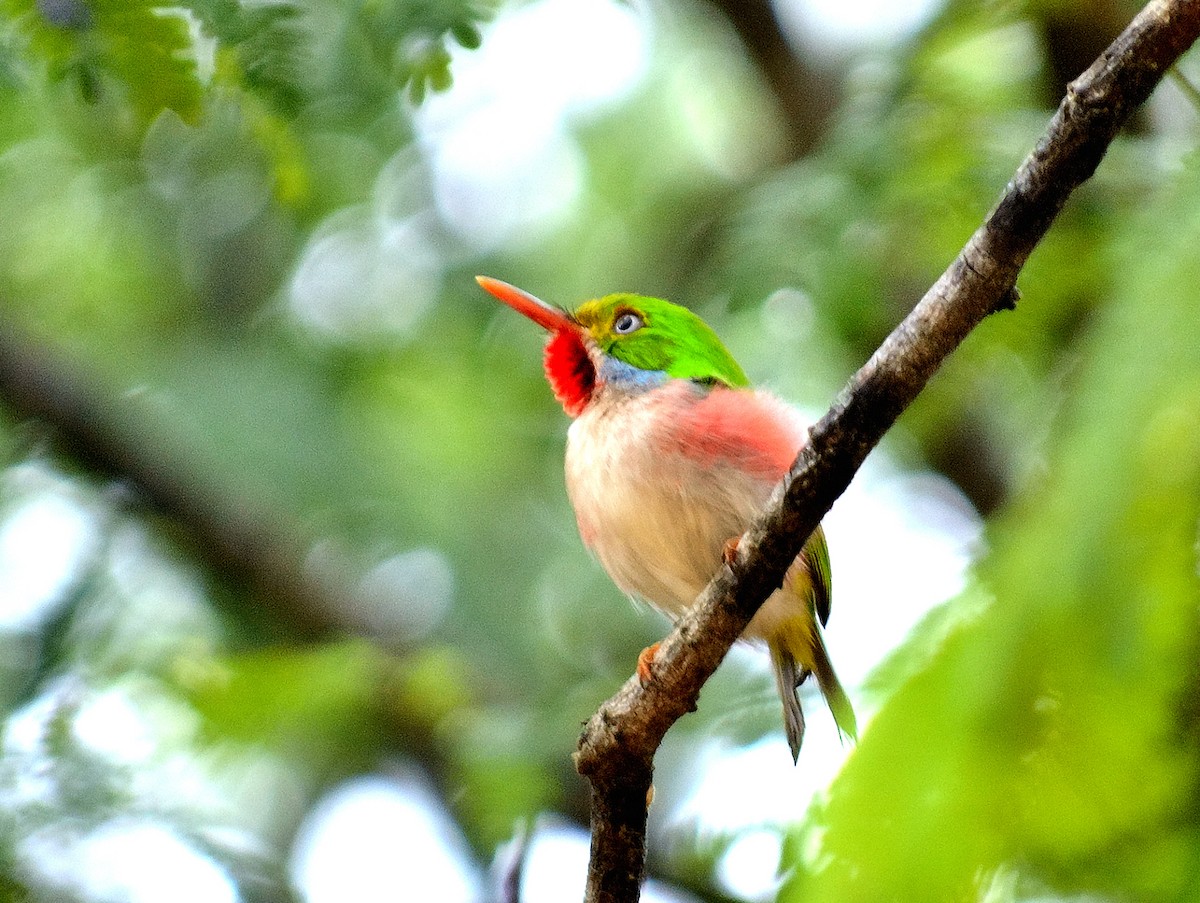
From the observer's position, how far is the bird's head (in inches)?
143

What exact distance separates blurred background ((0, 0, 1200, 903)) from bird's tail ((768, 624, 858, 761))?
0.10 m

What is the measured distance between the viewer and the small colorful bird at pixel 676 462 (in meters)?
3.31

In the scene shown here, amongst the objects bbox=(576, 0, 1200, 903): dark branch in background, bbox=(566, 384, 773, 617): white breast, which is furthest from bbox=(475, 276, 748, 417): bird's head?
bbox=(576, 0, 1200, 903): dark branch in background

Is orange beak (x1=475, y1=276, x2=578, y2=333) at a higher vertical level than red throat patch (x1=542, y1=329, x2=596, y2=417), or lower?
higher

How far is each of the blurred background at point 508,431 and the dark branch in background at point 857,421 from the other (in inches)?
6.6

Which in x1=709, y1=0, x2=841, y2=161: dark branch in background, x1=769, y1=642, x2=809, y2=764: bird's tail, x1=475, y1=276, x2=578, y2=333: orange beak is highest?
x1=475, y1=276, x2=578, y2=333: orange beak

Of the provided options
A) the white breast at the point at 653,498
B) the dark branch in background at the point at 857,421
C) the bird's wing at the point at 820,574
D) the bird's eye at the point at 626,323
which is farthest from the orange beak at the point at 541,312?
the dark branch in background at the point at 857,421

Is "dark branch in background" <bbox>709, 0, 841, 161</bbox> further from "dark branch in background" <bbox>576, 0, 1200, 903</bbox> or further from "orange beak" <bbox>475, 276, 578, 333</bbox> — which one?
"dark branch in background" <bbox>576, 0, 1200, 903</bbox>

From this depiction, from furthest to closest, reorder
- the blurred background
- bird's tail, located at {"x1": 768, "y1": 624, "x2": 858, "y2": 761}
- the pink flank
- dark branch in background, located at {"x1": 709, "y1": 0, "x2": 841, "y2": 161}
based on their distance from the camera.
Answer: dark branch in background, located at {"x1": 709, "y1": 0, "x2": 841, "y2": 161} → bird's tail, located at {"x1": 768, "y1": 624, "x2": 858, "y2": 761} → the pink flank → the blurred background

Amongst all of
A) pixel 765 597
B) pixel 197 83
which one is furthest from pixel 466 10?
pixel 765 597

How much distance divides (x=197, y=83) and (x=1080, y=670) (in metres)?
1.80

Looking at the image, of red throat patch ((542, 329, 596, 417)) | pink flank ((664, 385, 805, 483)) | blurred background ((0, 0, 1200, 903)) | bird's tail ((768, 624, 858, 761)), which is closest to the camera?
blurred background ((0, 0, 1200, 903))

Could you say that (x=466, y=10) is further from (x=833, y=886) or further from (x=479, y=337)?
(x=479, y=337)

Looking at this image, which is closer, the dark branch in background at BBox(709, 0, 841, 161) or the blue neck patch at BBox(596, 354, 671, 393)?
the blue neck patch at BBox(596, 354, 671, 393)
